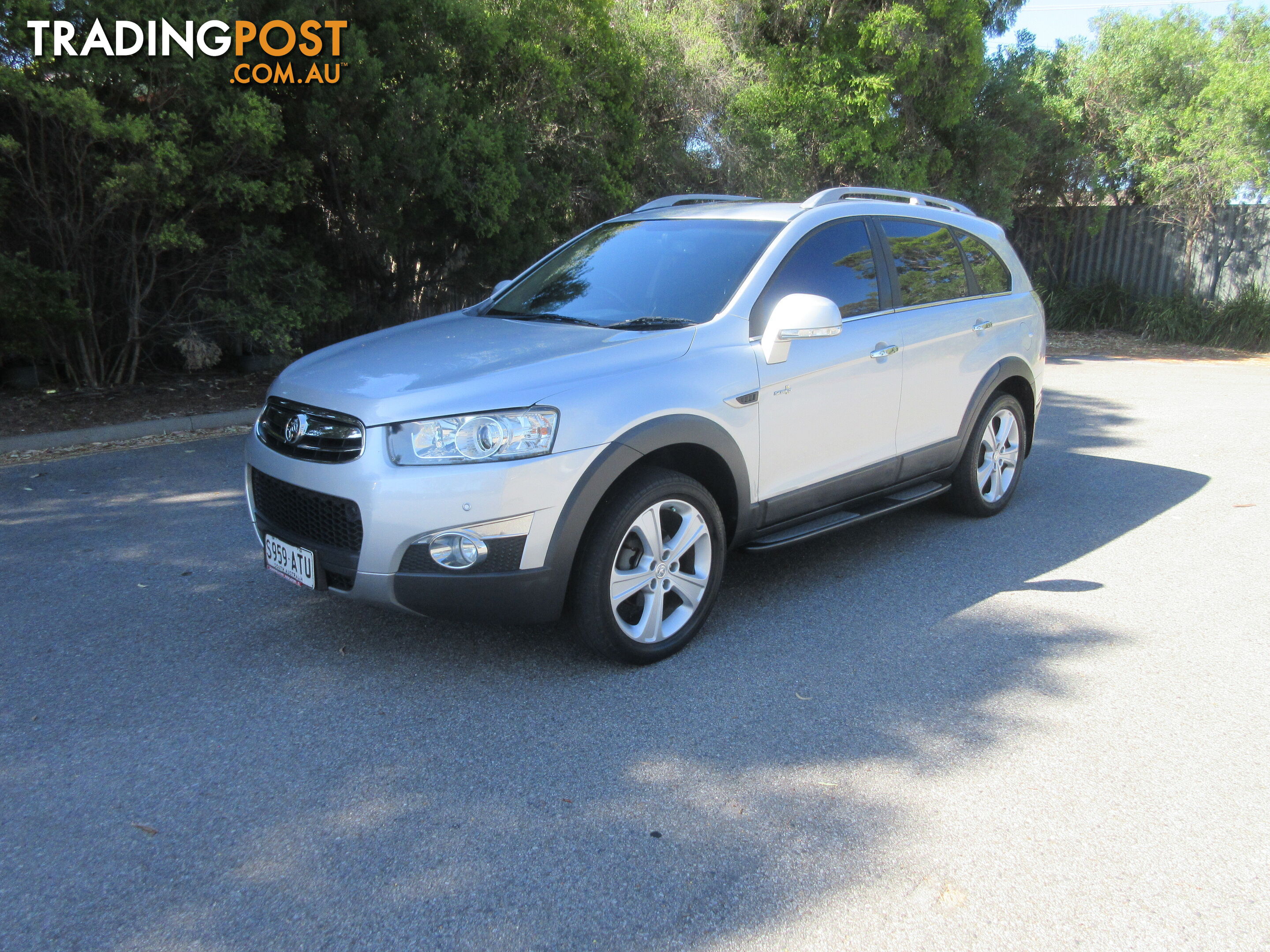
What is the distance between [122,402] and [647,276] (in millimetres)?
6482

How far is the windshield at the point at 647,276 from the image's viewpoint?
4.52 metres

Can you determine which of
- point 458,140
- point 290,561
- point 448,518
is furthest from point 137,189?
point 448,518

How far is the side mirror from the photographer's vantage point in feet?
14.0

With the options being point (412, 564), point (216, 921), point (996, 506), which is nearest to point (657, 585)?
point (412, 564)

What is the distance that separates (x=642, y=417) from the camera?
12.8ft

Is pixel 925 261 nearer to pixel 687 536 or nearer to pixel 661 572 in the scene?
pixel 687 536

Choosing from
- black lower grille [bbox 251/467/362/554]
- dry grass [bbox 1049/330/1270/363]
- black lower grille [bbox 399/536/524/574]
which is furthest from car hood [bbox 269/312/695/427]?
dry grass [bbox 1049/330/1270/363]

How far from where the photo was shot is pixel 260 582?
4945 millimetres

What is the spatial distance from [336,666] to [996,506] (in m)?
4.04

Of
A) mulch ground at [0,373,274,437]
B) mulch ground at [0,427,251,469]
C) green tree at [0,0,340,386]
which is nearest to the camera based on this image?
mulch ground at [0,427,251,469]

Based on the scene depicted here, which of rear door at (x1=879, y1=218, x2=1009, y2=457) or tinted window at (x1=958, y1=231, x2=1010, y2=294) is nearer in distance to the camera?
rear door at (x1=879, y1=218, x2=1009, y2=457)

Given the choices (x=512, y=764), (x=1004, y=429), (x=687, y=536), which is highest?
(x=1004, y=429)

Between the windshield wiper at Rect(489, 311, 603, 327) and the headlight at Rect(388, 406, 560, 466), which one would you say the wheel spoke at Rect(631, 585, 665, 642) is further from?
the windshield wiper at Rect(489, 311, 603, 327)

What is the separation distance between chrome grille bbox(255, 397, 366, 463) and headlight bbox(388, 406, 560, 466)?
164 mm
